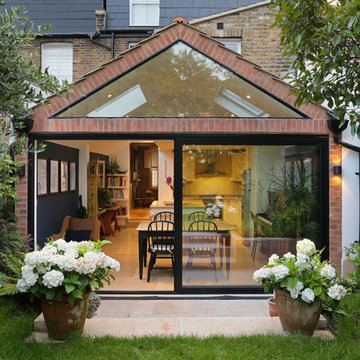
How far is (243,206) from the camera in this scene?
6.11m

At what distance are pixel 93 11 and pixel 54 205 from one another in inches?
237

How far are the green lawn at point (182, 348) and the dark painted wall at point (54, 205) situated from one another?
317cm

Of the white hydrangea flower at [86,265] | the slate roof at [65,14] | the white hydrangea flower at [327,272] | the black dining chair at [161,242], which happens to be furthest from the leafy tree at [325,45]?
the slate roof at [65,14]

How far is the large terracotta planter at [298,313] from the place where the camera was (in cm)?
379

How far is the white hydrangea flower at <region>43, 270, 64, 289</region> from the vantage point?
3459 millimetres

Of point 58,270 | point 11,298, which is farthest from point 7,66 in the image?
point 11,298

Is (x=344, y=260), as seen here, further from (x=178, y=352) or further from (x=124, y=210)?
(x=124, y=210)

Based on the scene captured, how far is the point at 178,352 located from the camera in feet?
11.9

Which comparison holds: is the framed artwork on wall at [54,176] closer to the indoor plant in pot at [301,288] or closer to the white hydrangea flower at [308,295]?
the indoor plant in pot at [301,288]

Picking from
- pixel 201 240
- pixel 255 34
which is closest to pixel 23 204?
pixel 201 240

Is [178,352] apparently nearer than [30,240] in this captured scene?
Yes

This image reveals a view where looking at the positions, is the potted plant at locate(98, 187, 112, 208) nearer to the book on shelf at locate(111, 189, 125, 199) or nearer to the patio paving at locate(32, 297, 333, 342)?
the book on shelf at locate(111, 189, 125, 199)

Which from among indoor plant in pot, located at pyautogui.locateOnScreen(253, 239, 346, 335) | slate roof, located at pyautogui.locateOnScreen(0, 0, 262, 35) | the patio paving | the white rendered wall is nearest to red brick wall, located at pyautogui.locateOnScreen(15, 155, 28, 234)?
the patio paving

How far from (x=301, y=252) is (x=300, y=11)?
2.26 meters
